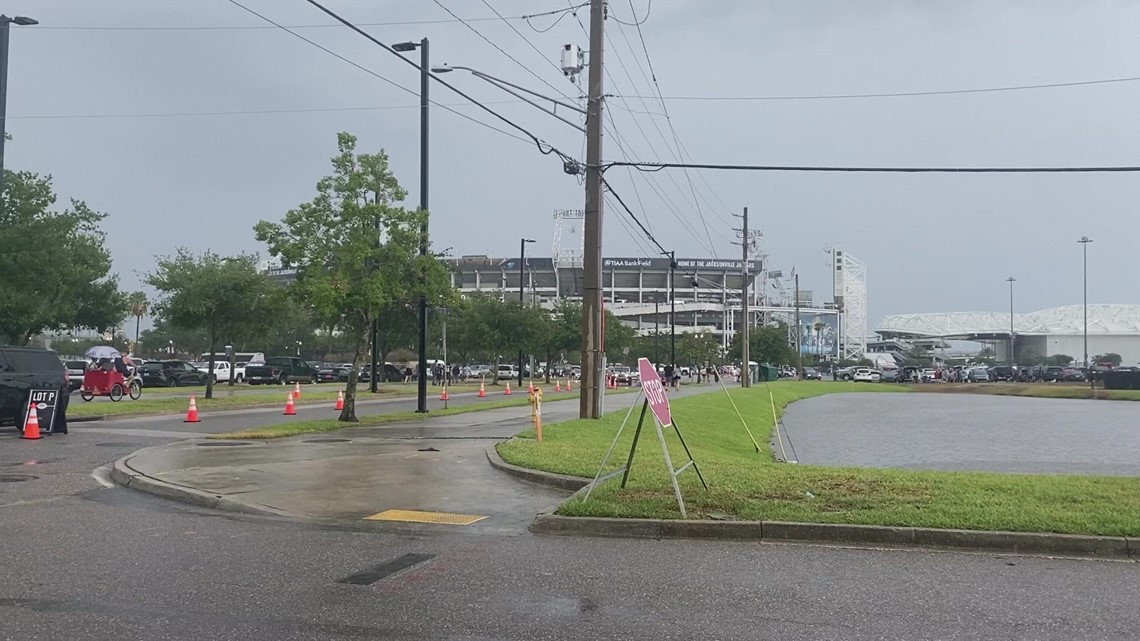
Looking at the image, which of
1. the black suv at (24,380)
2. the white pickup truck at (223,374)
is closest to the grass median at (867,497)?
the black suv at (24,380)

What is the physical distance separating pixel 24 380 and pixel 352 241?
7.36 m

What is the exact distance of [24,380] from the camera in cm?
1912

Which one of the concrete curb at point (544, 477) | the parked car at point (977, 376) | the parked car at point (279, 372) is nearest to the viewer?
the concrete curb at point (544, 477)

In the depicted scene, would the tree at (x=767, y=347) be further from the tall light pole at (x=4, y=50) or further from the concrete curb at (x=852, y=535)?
the concrete curb at (x=852, y=535)

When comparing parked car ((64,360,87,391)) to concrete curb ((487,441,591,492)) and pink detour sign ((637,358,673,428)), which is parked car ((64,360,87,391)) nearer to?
concrete curb ((487,441,591,492))

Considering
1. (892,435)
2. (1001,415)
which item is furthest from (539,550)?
(1001,415)

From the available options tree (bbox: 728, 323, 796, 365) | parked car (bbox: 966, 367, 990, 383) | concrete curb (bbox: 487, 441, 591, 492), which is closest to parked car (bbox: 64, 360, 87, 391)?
concrete curb (bbox: 487, 441, 591, 492)

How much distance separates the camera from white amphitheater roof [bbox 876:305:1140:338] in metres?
170

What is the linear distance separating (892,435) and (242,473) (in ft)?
61.5

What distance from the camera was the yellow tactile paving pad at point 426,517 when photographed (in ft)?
31.4

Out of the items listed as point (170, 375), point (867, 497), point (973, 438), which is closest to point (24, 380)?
point (867, 497)

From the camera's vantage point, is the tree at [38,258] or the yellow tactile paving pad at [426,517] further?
the tree at [38,258]

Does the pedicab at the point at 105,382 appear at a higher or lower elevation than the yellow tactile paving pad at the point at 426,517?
higher

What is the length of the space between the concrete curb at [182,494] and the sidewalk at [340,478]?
13 millimetres
